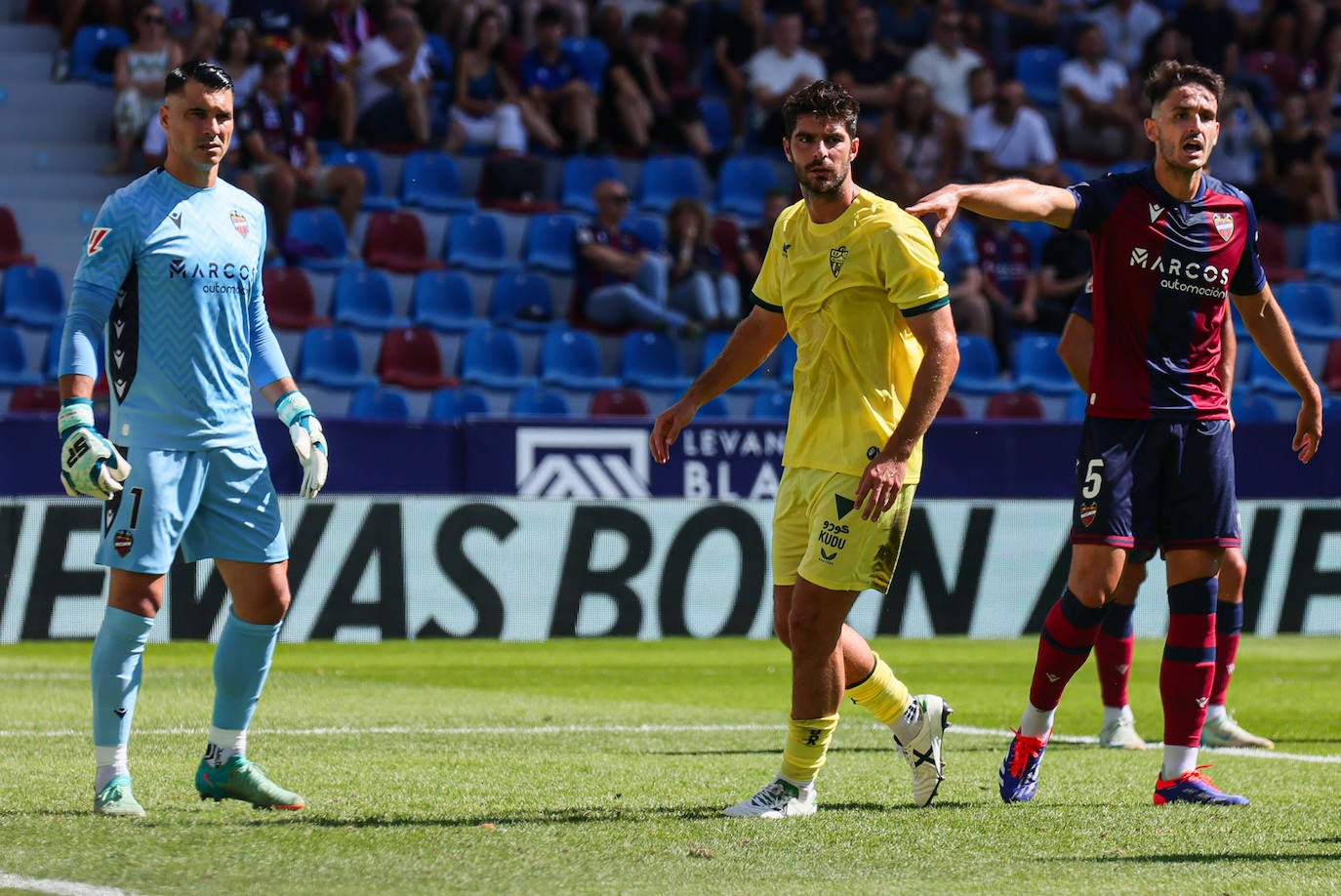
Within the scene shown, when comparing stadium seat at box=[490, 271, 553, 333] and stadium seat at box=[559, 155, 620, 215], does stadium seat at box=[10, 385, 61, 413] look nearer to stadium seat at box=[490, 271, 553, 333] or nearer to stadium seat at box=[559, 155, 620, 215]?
stadium seat at box=[490, 271, 553, 333]

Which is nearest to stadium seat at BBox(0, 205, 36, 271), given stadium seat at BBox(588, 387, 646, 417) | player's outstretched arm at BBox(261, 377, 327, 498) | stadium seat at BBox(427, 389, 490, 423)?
stadium seat at BBox(427, 389, 490, 423)

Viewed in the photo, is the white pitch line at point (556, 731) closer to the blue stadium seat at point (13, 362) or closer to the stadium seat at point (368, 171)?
the blue stadium seat at point (13, 362)

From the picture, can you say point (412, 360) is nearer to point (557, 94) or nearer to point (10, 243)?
point (10, 243)

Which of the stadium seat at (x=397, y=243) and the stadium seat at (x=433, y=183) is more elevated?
the stadium seat at (x=433, y=183)

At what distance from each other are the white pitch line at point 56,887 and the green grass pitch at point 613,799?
19 mm

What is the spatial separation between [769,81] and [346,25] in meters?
4.74

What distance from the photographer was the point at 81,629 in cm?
1318

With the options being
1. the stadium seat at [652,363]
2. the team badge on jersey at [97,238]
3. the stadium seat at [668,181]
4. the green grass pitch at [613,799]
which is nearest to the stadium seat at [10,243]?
the stadium seat at [652,363]

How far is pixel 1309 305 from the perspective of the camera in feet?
69.8

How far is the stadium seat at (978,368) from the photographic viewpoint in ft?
63.5

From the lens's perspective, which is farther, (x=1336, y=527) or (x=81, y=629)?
(x=1336, y=527)

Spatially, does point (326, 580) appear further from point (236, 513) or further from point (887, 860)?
point (887, 860)

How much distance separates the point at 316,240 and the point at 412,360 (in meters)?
Result: 1.61

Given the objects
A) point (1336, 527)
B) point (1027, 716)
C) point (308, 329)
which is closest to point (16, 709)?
point (1027, 716)
